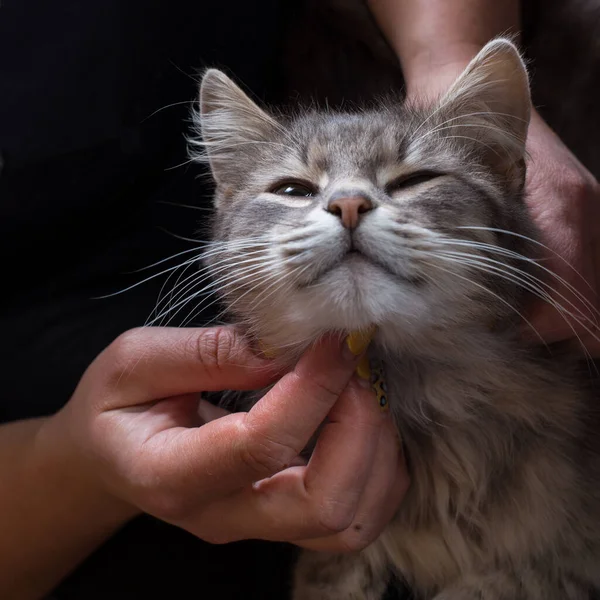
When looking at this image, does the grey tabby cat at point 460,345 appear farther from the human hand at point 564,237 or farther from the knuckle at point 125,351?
the knuckle at point 125,351

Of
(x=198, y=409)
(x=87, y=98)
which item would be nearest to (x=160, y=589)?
(x=198, y=409)

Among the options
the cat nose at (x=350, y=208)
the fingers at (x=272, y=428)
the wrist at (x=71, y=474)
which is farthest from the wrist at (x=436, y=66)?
the wrist at (x=71, y=474)

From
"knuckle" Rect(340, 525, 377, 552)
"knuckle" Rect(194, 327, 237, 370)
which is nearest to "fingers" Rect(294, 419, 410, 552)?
"knuckle" Rect(340, 525, 377, 552)

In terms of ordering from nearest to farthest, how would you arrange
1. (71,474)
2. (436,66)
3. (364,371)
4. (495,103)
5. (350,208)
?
(350,208), (364,371), (495,103), (71,474), (436,66)

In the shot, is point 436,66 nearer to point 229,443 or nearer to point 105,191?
point 105,191

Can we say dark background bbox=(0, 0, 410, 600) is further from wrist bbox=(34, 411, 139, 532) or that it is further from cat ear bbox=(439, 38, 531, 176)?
cat ear bbox=(439, 38, 531, 176)

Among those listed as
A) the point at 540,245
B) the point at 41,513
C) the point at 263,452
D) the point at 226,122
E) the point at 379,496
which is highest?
the point at 226,122

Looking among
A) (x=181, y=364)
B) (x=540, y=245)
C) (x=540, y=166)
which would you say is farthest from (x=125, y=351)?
(x=540, y=166)

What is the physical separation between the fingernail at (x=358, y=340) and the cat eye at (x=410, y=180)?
0.22 m

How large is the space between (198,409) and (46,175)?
573 mm

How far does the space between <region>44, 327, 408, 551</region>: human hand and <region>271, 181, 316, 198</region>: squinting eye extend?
237mm

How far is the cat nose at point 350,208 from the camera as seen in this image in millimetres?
872

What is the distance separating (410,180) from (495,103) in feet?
0.74

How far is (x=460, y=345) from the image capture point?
1035 millimetres
